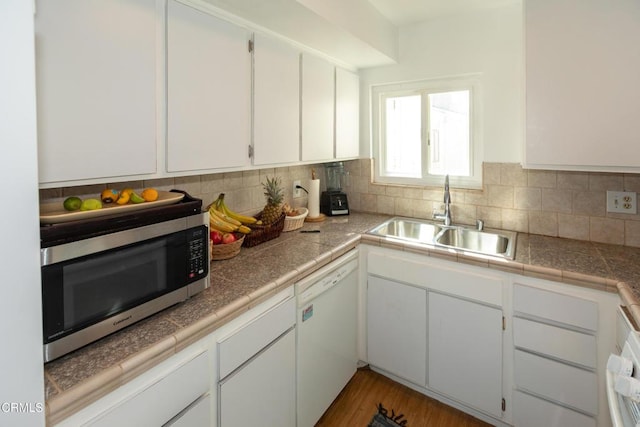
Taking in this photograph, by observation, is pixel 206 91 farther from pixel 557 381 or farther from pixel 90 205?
pixel 557 381

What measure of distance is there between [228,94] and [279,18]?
44 centimetres

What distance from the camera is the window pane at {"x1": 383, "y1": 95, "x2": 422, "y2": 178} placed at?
266 cm

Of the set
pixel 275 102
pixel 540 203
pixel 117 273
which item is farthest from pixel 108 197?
pixel 540 203

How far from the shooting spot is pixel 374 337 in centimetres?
222

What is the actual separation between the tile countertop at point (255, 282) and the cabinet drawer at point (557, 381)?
0.41 m

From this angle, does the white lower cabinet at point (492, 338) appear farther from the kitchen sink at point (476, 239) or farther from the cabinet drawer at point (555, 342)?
the kitchen sink at point (476, 239)

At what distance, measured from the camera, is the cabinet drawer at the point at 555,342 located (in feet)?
5.06

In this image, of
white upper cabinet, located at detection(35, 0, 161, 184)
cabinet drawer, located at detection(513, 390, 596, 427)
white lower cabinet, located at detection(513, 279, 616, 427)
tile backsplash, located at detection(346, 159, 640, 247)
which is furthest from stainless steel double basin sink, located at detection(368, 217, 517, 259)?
white upper cabinet, located at detection(35, 0, 161, 184)

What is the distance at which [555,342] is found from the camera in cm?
161

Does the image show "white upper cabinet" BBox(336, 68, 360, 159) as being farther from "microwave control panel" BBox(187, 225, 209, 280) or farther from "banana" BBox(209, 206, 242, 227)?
"microwave control panel" BBox(187, 225, 209, 280)

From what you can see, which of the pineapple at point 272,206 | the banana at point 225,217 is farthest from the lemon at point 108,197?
the pineapple at point 272,206

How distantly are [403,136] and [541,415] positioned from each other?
192 centimetres

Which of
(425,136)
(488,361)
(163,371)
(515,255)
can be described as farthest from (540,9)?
(163,371)

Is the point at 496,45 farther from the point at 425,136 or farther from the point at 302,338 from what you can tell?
the point at 302,338
